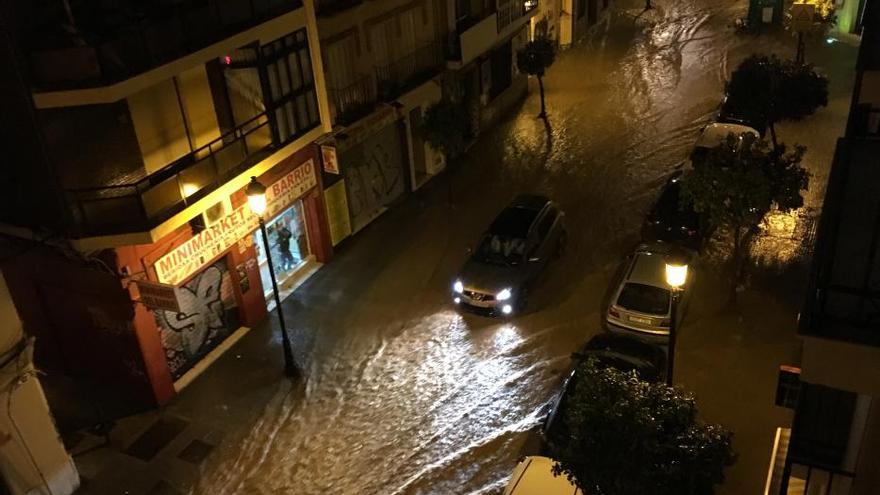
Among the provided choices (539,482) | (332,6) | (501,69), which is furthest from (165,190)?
(501,69)

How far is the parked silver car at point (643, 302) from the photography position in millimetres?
17297

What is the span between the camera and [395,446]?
15570mm

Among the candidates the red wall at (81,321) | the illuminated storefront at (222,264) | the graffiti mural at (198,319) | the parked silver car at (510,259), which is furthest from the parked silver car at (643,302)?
the red wall at (81,321)

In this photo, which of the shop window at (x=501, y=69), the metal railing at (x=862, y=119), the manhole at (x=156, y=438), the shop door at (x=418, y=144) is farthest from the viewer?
the shop window at (x=501, y=69)

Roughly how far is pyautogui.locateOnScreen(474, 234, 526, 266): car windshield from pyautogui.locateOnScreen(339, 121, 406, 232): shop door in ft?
16.0

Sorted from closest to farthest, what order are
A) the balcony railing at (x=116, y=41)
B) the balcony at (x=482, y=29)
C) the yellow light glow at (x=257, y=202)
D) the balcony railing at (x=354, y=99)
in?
the balcony railing at (x=116, y=41)
the yellow light glow at (x=257, y=202)
the balcony railing at (x=354, y=99)
the balcony at (x=482, y=29)

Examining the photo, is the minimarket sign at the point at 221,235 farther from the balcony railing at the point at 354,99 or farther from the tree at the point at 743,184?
the tree at the point at 743,184

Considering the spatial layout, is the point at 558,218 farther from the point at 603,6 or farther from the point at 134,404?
the point at 603,6

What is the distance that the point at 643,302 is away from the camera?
1756 centimetres

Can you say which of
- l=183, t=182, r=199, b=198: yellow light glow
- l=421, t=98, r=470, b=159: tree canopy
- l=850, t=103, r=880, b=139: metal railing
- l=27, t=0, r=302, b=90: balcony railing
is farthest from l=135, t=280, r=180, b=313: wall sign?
l=850, t=103, r=880, b=139: metal railing

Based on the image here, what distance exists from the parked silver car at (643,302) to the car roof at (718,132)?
26.5ft

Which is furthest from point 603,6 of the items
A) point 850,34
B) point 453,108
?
point 453,108

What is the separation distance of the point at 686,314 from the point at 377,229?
964 centimetres

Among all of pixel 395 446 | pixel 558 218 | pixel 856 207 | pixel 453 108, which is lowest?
pixel 395 446
